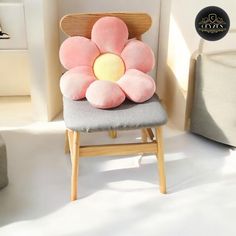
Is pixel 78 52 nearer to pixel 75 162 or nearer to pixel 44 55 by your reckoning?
pixel 44 55

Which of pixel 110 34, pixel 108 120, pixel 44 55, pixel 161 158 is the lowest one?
pixel 161 158

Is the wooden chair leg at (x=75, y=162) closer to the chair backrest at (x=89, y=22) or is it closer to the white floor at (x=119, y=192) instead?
the white floor at (x=119, y=192)

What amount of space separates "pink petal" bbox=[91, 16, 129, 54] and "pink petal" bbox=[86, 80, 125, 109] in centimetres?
22

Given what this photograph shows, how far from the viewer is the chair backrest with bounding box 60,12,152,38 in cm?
162

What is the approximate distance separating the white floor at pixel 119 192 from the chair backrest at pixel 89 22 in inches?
23.8

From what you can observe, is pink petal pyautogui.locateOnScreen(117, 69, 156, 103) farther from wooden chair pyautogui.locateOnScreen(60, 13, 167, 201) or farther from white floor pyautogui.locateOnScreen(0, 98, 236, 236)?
white floor pyautogui.locateOnScreen(0, 98, 236, 236)

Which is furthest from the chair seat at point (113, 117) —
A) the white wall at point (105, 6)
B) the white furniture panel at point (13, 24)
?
the white wall at point (105, 6)

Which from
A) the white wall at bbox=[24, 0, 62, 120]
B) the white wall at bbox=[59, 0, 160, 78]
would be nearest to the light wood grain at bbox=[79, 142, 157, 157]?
the white wall at bbox=[24, 0, 62, 120]

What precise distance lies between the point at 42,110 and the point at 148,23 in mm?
831

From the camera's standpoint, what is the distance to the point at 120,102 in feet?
4.87

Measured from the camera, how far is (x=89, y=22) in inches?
64.8

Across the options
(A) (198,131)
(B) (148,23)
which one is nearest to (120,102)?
(B) (148,23)

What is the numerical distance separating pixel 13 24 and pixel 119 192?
3.37ft

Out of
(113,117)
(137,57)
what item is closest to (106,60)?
(137,57)
